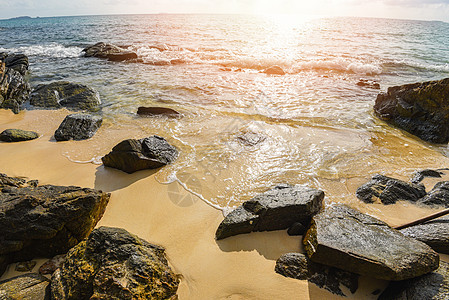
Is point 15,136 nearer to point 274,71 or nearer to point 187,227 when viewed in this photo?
point 187,227

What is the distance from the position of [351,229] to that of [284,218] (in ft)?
2.84

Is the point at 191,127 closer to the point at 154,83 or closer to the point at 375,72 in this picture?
the point at 154,83

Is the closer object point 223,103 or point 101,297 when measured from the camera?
point 101,297

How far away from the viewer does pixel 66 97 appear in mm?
8953

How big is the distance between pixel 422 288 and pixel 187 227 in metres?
2.86

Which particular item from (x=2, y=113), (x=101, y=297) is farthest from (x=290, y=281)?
(x=2, y=113)

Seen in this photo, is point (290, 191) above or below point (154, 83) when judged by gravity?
below

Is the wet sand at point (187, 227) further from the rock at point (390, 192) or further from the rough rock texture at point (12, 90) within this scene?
the rough rock texture at point (12, 90)

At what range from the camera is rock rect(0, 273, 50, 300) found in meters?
2.34

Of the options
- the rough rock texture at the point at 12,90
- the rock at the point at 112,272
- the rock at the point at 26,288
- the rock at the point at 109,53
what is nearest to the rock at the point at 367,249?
the rock at the point at 112,272

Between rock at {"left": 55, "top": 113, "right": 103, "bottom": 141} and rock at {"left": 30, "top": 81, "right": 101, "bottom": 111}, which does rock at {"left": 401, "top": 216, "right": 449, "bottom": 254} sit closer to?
rock at {"left": 55, "top": 113, "right": 103, "bottom": 141}

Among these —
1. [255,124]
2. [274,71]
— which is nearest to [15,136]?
[255,124]

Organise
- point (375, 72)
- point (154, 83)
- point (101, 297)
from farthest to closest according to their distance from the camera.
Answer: point (375, 72)
point (154, 83)
point (101, 297)

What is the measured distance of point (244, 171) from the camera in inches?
195
